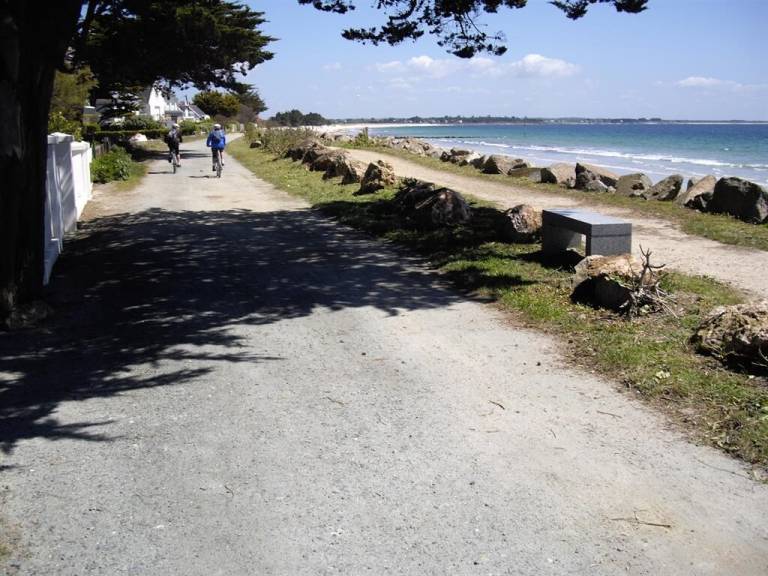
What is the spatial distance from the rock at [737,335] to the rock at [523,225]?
4792 mm

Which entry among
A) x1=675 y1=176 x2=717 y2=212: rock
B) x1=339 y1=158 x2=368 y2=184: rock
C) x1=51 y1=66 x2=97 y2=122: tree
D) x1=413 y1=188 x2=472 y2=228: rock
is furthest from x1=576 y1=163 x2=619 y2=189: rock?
x1=51 y1=66 x2=97 y2=122: tree

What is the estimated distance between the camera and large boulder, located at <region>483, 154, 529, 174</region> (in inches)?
937

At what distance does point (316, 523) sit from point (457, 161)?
27549 millimetres

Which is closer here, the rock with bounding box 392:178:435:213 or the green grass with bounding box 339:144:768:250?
the green grass with bounding box 339:144:768:250

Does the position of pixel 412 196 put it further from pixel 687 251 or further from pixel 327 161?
pixel 327 161

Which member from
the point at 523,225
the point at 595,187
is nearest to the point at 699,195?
the point at 595,187

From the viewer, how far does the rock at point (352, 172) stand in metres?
20.2

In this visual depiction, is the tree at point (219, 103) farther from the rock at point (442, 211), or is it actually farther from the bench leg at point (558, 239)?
the bench leg at point (558, 239)

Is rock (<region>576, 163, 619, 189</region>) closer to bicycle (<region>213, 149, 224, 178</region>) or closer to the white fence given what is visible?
bicycle (<region>213, 149, 224, 178</region>)

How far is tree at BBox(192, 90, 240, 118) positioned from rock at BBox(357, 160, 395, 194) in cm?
6718

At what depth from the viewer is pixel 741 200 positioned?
43.8 feet

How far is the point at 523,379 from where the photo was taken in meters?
5.67

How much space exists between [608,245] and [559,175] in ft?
39.9

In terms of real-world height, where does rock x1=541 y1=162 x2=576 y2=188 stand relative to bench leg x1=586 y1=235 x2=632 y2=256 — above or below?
above
